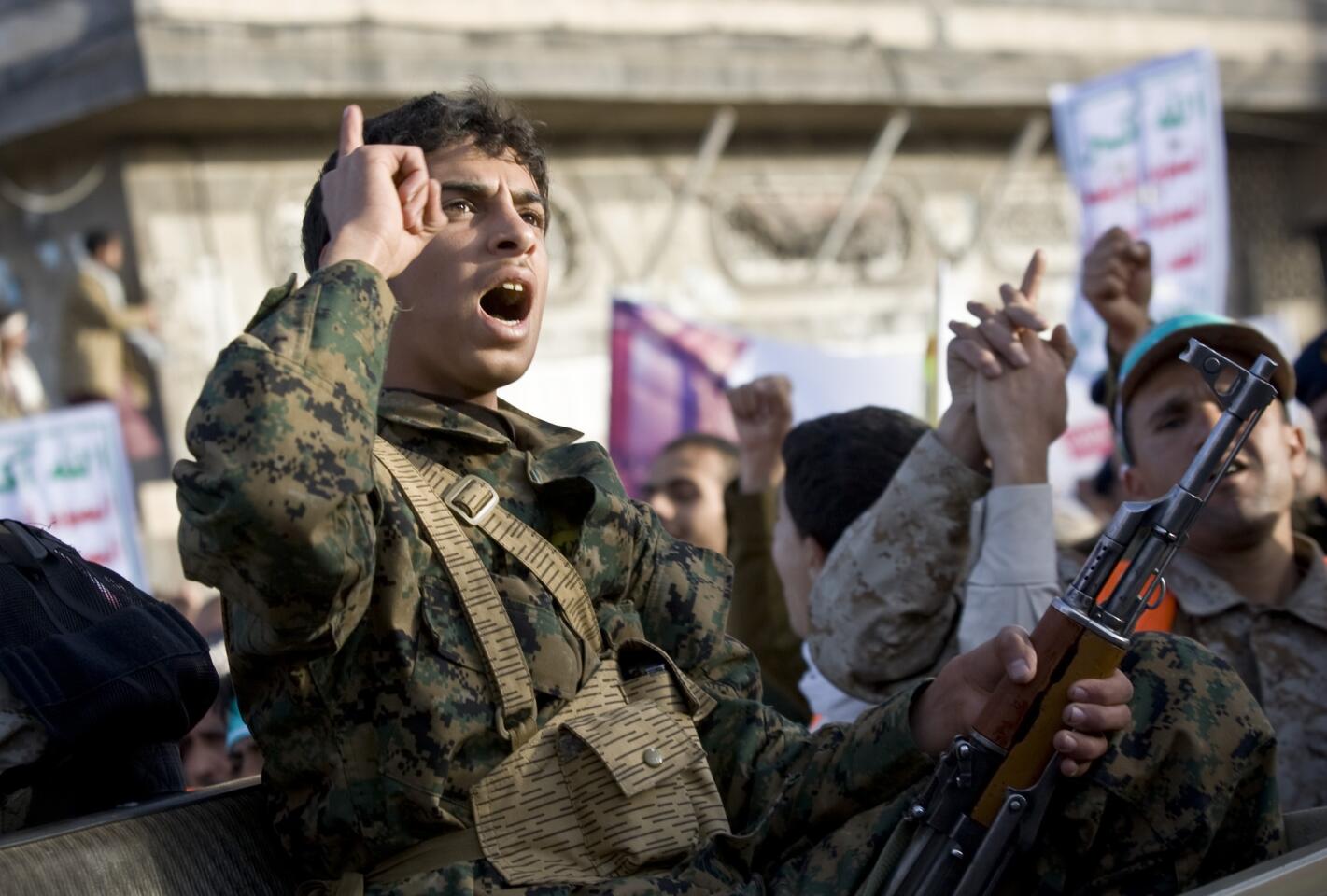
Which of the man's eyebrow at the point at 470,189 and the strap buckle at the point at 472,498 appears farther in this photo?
the man's eyebrow at the point at 470,189

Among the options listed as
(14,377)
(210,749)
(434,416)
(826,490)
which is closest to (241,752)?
(210,749)

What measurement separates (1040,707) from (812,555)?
4.19 feet

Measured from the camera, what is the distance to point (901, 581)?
9.70ft

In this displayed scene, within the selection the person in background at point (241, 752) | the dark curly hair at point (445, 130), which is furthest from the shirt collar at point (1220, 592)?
the person in background at point (241, 752)

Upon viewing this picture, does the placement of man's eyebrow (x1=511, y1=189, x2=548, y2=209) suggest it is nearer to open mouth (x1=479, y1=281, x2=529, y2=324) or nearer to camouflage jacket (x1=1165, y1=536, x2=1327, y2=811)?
open mouth (x1=479, y1=281, x2=529, y2=324)

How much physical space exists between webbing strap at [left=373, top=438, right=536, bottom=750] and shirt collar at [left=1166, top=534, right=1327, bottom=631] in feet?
5.15

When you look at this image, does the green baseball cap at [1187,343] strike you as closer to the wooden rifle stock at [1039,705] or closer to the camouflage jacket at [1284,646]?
the camouflage jacket at [1284,646]

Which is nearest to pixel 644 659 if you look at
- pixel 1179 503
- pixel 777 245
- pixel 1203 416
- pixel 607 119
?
pixel 1179 503

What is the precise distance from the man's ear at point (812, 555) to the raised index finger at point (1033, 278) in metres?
0.66

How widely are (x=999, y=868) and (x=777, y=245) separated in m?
13.0

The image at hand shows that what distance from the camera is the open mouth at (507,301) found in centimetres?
233

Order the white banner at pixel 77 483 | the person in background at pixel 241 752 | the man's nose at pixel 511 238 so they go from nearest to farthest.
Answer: the man's nose at pixel 511 238
the person in background at pixel 241 752
the white banner at pixel 77 483

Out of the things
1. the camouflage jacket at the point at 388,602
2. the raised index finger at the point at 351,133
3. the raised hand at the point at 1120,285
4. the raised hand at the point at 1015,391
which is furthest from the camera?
the raised hand at the point at 1120,285

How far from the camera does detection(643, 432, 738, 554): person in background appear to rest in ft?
17.0
